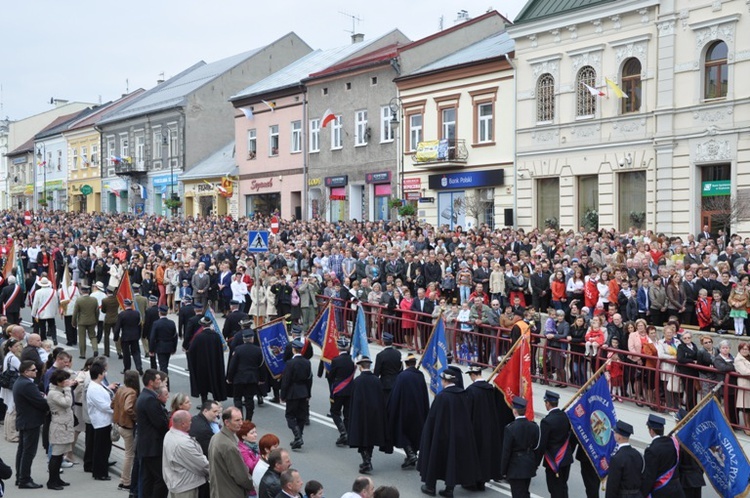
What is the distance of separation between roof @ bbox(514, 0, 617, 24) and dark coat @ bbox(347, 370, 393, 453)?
22260mm

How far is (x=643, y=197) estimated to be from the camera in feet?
99.0

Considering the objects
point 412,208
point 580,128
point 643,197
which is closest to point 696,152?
point 643,197

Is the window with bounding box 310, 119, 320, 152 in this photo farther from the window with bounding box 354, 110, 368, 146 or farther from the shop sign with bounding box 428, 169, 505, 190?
the shop sign with bounding box 428, 169, 505, 190

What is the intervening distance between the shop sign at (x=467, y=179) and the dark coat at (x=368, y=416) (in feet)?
77.6

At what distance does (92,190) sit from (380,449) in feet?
190

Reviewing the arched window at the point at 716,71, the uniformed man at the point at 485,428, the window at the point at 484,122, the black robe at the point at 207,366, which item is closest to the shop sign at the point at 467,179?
the window at the point at 484,122

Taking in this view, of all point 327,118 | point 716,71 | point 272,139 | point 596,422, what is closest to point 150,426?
point 596,422

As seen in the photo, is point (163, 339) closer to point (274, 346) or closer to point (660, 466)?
point (274, 346)

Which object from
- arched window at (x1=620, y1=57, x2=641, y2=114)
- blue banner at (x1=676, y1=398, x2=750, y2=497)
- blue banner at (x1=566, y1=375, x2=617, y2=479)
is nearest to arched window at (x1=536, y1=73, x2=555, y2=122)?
arched window at (x1=620, y1=57, x2=641, y2=114)

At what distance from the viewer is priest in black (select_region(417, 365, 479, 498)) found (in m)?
10.7

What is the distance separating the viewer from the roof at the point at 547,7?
3112cm

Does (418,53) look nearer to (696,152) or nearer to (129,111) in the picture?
(696,152)

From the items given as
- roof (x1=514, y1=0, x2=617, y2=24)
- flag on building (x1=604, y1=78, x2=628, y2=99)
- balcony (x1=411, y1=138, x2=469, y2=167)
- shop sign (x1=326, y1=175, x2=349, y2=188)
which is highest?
Result: roof (x1=514, y1=0, x2=617, y2=24)

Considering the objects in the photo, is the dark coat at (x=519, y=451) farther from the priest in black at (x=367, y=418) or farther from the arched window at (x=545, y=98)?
the arched window at (x=545, y=98)
